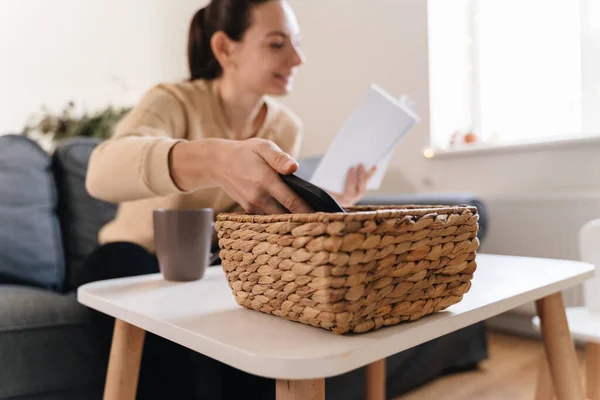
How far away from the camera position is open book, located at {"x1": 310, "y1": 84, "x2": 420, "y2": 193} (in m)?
0.94

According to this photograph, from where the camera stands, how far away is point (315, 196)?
0.42 m

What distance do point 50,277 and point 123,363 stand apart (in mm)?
804

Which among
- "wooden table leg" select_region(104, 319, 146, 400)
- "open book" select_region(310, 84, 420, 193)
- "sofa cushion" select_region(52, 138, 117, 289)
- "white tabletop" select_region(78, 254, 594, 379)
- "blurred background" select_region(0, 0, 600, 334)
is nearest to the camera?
"white tabletop" select_region(78, 254, 594, 379)

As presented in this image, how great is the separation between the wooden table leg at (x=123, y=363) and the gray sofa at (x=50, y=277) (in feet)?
0.77

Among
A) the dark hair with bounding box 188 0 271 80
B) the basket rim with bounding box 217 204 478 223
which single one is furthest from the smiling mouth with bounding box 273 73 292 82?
the basket rim with bounding box 217 204 478 223

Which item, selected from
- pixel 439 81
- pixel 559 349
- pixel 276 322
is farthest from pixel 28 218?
pixel 439 81

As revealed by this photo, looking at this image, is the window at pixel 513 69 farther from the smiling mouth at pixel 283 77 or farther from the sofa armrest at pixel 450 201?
the smiling mouth at pixel 283 77

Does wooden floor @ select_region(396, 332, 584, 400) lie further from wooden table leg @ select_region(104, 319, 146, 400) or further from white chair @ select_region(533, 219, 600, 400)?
wooden table leg @ select_region(104, 319, 146, 400)

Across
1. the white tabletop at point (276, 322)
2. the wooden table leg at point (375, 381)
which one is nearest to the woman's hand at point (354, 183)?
the wooden table leg at point (375, 381)

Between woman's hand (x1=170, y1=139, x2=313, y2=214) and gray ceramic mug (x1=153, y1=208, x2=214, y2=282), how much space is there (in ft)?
0.17

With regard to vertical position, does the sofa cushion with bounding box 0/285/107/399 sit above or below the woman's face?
below

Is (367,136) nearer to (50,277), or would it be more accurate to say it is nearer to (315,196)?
(315,196)

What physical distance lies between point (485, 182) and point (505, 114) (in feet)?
1.13

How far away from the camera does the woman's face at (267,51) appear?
113cm
